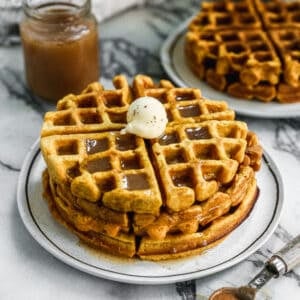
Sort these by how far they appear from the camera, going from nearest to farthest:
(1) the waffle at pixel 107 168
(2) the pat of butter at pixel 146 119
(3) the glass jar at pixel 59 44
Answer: (1) the waffle at pixel 107 168
(2) the pat of butter at pixel 146 119
(3) the glass jar at pixel 59 44

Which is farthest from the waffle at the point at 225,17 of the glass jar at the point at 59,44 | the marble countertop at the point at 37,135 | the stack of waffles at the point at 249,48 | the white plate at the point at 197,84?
the glass jar at the point at 59,44

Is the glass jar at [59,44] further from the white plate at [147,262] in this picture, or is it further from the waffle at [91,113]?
the white plate at [147,262]

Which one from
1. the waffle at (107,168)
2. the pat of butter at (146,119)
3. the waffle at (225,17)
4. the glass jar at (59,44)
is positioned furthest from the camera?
the waffle at (225,17)

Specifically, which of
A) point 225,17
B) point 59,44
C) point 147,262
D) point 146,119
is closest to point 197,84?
point 225,17

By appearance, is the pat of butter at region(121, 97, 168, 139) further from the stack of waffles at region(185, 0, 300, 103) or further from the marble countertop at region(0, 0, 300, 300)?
the stack of waffles at region(185, 0, 300, 103)

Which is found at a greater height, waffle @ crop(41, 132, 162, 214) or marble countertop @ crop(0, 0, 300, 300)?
waffle @ crop(41, 132, 162, 214)

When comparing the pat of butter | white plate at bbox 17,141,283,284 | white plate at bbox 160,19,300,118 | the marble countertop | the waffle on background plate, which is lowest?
the marble countertop

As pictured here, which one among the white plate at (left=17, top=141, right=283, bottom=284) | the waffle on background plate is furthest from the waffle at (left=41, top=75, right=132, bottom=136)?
the white plate at (left=17, top=141, right=283, bottom=284)

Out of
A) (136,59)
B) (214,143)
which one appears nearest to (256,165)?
(214,143)
